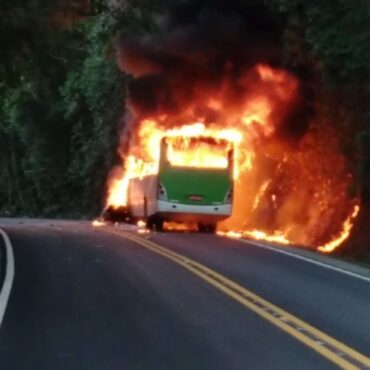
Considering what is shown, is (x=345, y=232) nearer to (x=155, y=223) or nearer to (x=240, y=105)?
(x=155, y=223)

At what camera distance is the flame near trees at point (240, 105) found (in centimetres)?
3391

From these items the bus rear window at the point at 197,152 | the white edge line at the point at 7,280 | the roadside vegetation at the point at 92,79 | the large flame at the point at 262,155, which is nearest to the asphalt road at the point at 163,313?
the white edge line at the point at 7,280

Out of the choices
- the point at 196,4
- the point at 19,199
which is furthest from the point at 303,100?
the point at 19,199

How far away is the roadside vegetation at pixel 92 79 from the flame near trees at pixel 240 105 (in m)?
1.12

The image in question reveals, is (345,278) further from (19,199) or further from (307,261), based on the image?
(19,199)

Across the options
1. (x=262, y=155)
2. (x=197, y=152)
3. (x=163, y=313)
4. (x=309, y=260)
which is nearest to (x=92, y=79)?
(x=262, y=155)

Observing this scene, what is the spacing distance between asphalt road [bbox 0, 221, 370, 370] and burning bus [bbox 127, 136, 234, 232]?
955 centimetres

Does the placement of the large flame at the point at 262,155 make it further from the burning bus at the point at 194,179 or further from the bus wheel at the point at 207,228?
the bus wheel at the point at 207,228

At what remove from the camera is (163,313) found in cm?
1284

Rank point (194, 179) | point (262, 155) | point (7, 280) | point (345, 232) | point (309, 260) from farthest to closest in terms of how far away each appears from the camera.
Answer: point (262, 155)
point (345, 232)
point (194, 179)
point (309, 260)
point (7, 280)

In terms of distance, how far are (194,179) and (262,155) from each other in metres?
6.95

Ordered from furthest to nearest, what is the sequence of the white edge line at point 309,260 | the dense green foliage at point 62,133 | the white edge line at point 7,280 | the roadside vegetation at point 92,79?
the dense green foliage at point 62,133, the roadside vegetation at point 92,79, the white edge line at point 309,260, the white edge line at point 7,280

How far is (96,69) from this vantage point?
5231 centimetres

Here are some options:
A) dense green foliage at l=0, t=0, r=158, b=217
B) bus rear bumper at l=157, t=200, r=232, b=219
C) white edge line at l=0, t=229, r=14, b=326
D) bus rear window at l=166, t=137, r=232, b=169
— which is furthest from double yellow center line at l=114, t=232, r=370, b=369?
bus rear window at l=166, t=137, r=232, b=169
